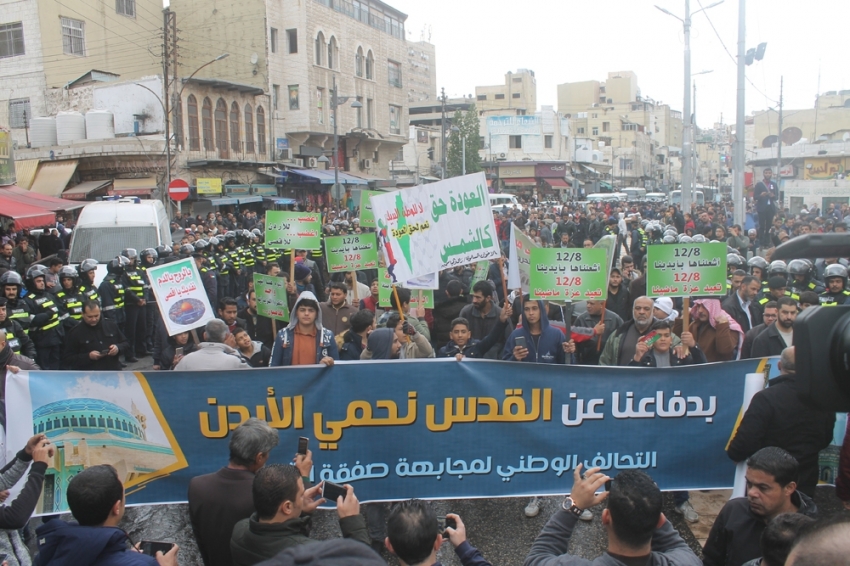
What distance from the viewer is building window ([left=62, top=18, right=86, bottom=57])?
3609cm

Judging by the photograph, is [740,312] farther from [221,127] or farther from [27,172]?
[27,172]

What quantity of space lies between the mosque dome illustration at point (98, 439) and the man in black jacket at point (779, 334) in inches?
192

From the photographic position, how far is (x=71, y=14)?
36469 millimetres

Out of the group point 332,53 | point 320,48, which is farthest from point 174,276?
point 332,53

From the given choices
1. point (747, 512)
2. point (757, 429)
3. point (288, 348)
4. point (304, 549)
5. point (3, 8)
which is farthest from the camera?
point (3, 8)

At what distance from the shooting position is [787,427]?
14.2 ft

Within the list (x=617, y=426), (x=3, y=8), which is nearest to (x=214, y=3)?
(x=3, y=8)

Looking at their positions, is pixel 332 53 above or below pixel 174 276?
above

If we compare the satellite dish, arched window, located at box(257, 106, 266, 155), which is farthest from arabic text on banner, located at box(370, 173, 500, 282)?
the satellite dish

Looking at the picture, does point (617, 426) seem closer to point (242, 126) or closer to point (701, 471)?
point (701, 471)

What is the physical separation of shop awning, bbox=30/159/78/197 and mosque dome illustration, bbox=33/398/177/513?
29.8 m

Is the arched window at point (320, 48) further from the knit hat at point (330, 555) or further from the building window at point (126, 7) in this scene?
the knit hat at point (330, 555)

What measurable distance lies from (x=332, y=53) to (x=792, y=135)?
41071 mm

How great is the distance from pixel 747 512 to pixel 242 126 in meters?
37.0
